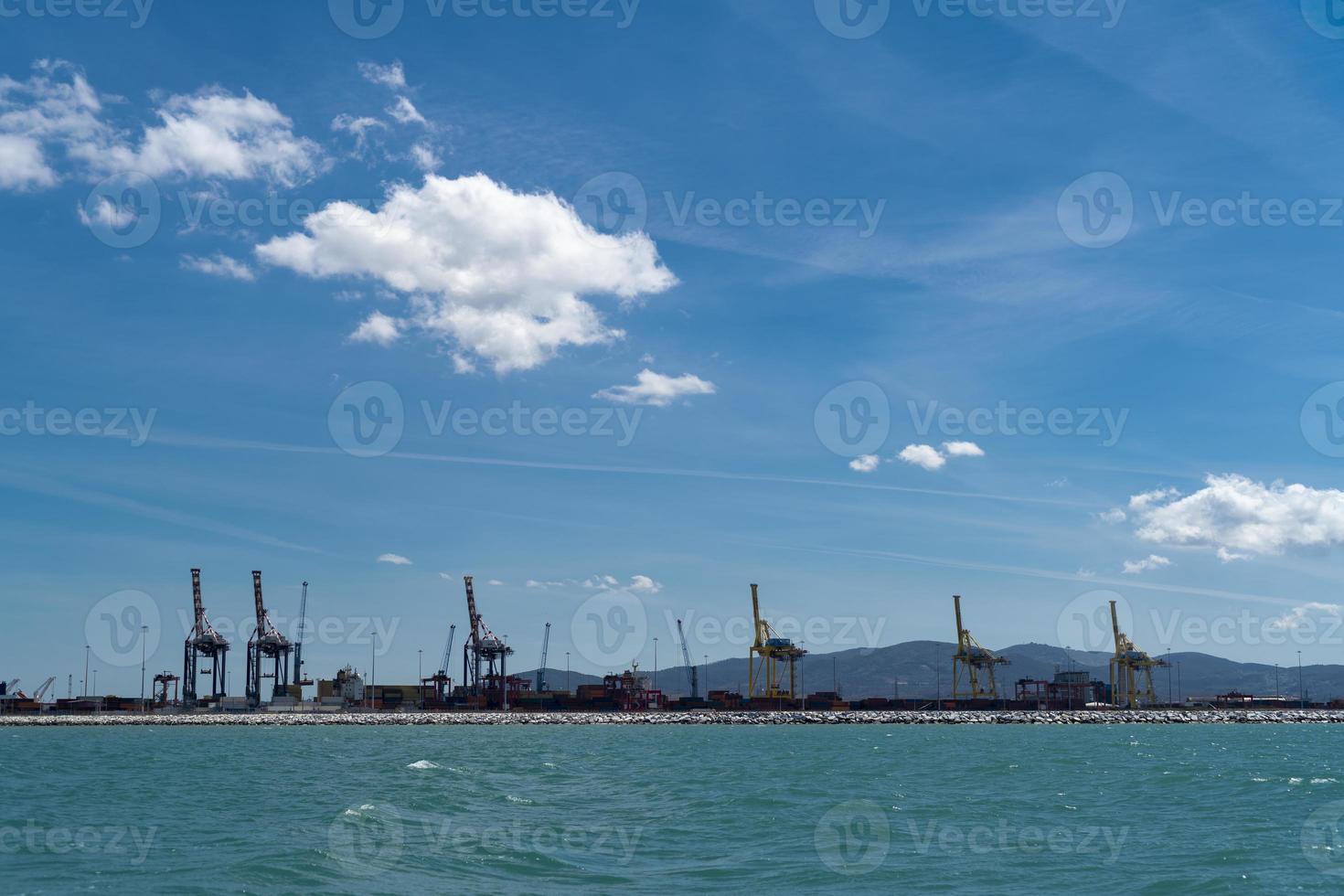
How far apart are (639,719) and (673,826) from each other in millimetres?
118168

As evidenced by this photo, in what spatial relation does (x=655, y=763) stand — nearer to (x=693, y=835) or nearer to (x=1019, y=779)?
(x=1019, y=779)

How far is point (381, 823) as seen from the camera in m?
31.6

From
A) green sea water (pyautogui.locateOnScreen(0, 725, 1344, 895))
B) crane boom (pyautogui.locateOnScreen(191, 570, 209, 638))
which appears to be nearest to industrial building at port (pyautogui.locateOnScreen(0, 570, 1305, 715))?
crane boom (pyautogui.locateOnScreen(191, 570, 209, 638))

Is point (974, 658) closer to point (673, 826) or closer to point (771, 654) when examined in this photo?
point (771, 654)

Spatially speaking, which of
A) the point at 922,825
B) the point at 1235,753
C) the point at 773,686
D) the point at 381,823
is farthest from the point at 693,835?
the point at 773,686

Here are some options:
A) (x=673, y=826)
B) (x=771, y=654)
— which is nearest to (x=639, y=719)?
(x=771, y=654)

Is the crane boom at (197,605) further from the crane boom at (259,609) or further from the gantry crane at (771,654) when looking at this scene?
the gantry crane at (771,654)

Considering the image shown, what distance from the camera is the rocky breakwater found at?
142500 millimetres

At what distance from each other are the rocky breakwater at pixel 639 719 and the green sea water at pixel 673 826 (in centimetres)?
8527

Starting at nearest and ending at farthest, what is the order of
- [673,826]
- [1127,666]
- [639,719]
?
[673,826] < [639,719] < [1127,666]

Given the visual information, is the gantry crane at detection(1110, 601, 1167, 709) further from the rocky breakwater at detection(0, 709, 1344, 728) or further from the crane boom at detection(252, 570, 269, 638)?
the crane boom at detection(252, 570, 269, 638)

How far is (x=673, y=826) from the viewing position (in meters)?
31.7

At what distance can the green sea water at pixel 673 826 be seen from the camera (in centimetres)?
2372

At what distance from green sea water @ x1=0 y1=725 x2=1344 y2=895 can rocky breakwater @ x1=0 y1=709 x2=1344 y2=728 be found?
280 feet
